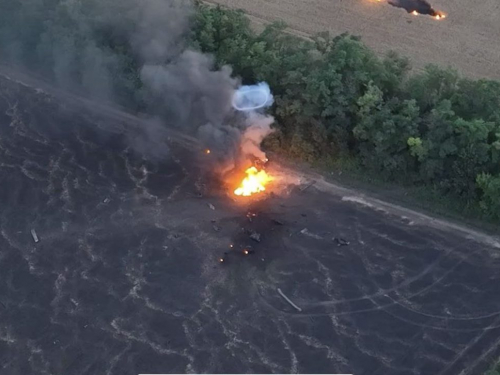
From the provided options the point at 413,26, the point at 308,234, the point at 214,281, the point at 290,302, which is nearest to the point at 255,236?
the point at 308,234

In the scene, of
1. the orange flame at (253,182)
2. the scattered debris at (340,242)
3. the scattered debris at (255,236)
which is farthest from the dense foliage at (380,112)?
the scattered debris at (255,236)

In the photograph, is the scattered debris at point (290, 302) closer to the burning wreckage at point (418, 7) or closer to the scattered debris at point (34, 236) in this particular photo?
the scattered debris at point (34, 236)

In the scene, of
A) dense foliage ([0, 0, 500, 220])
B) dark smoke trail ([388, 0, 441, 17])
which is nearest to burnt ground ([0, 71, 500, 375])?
dense foliage ([0, 0, 500, 220])

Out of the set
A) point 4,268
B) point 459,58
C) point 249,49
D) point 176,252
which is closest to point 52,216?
point 4,268

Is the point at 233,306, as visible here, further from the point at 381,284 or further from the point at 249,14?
the point at 249,14

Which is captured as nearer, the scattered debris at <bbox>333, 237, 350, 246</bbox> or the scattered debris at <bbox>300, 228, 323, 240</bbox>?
the scattered debris at <bbox>333, 237, 350, 246</bbox>

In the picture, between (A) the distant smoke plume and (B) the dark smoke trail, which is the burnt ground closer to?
(A) the distant smoke plume
